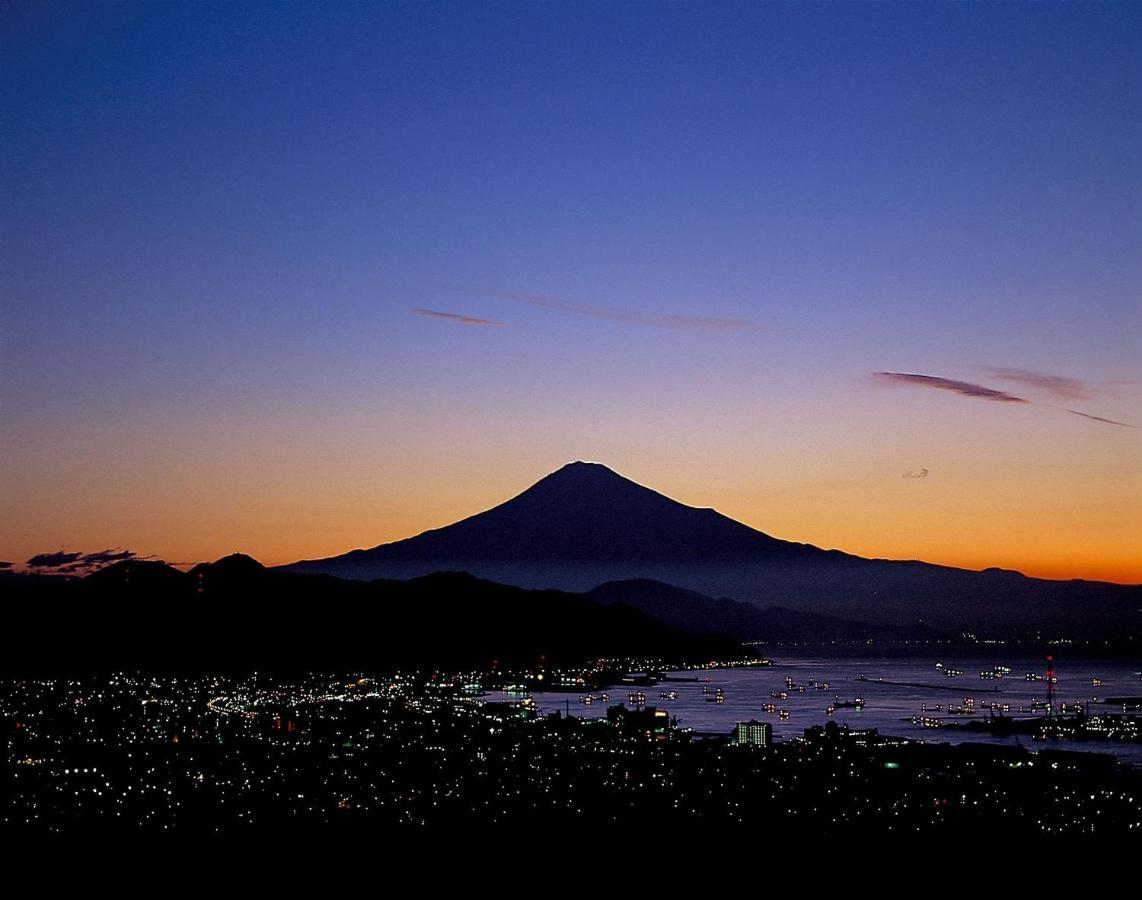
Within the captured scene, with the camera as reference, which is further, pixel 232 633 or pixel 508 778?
pixel 232 633

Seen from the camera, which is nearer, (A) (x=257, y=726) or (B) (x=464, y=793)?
(B) (x=464, y=793)

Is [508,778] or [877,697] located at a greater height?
[508,778]

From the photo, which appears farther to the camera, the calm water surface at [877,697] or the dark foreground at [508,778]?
the calm water surface at [877,697]

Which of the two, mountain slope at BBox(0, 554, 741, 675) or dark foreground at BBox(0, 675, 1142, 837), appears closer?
dark foreground at BBox(0, 675, 1142, 837)

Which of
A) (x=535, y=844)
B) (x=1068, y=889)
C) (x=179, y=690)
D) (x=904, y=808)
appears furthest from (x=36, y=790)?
(x=179, y=690)

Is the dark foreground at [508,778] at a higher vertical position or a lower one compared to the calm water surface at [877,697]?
→ higher

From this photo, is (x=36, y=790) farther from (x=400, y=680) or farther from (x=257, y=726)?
(x=400, y=680)

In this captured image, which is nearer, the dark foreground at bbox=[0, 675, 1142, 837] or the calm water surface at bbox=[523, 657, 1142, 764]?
the dark foreground at bbox=[0, 675, 1142, 837]

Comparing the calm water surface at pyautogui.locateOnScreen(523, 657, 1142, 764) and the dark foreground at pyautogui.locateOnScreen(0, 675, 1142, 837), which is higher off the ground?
the dark foreground at pyautogui.locateOnScreen(0, 675, 1142, 837)
